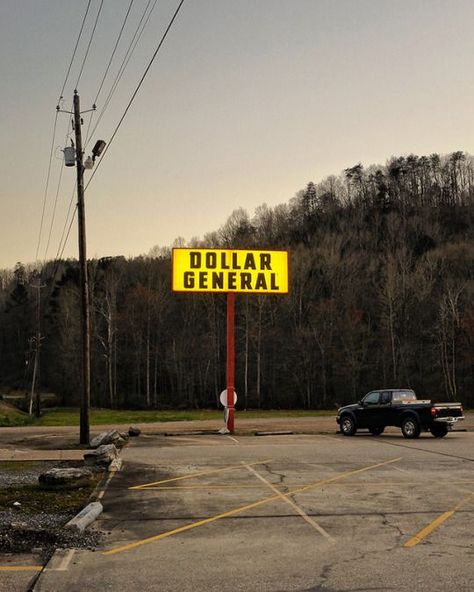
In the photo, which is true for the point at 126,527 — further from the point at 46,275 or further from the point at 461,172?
the point at 461,172

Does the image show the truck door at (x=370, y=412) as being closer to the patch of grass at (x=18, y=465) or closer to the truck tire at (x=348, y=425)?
the truck tire at (x=348, y=425)

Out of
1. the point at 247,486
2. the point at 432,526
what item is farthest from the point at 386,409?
the point at 432,526

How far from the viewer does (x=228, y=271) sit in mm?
28062

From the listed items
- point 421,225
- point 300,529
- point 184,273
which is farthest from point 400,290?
point 300,529

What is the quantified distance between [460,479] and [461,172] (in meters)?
129

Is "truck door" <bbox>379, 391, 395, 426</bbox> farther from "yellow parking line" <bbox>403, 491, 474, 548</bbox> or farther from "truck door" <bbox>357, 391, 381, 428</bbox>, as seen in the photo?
"yellow parking line" <bbox>403, 491, 474, 548</bbox>

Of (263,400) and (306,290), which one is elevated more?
(306,290)

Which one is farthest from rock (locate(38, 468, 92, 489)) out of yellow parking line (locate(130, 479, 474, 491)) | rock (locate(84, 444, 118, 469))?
rock (locate(84, 444, 118, 469))

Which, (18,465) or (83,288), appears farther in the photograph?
(83,288)

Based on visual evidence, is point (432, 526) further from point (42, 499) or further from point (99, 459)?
point (99, 459)

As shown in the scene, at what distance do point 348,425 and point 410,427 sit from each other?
10.1 feet

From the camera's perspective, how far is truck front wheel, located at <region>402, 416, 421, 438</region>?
76.6ft

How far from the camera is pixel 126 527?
8789 mm

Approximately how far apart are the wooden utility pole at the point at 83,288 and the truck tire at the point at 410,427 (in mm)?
11467
